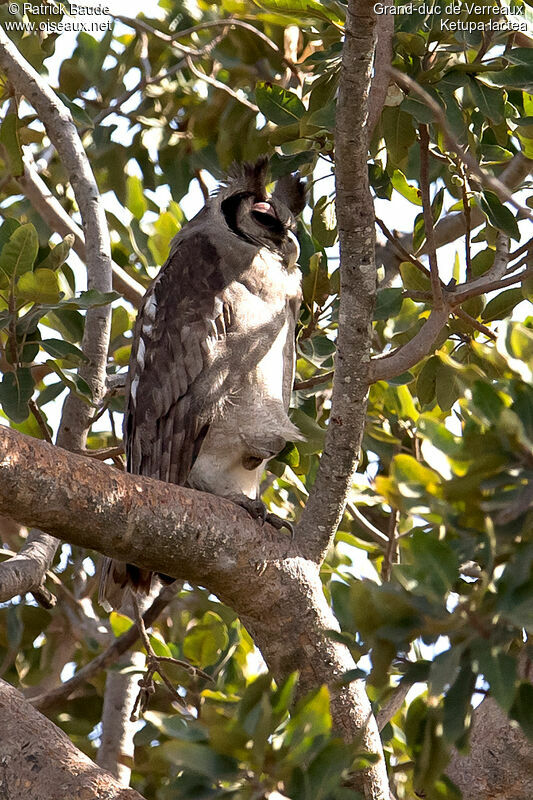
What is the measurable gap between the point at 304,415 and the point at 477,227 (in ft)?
4.57

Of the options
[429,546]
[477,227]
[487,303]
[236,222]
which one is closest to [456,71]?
[487,303]

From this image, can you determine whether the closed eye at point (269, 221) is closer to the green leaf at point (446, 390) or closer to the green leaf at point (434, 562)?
the green leaf at point (446, 390)

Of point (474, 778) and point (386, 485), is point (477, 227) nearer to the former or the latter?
point (474, 778)

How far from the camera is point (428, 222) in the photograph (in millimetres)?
2727

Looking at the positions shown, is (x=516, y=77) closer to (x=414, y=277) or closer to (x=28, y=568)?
(x=414, y=277)

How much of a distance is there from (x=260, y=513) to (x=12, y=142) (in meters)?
1.58

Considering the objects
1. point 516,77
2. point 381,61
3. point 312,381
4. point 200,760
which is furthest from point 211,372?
point 200,760

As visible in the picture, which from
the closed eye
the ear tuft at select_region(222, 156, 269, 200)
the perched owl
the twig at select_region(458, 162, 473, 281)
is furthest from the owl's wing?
the twig at select_region(458, 162, 473, 281)

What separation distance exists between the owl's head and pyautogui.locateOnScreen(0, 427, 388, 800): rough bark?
1.40 m

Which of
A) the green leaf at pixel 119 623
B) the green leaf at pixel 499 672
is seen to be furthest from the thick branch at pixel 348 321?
the green leaf at pixel 119 623

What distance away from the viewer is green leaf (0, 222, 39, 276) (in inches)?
110

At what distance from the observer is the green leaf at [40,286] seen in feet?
9.01

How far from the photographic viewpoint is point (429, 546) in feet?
4.85

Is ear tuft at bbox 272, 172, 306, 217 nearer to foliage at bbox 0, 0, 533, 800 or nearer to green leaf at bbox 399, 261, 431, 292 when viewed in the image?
foliage at bbox 0, 0, 533, 800
